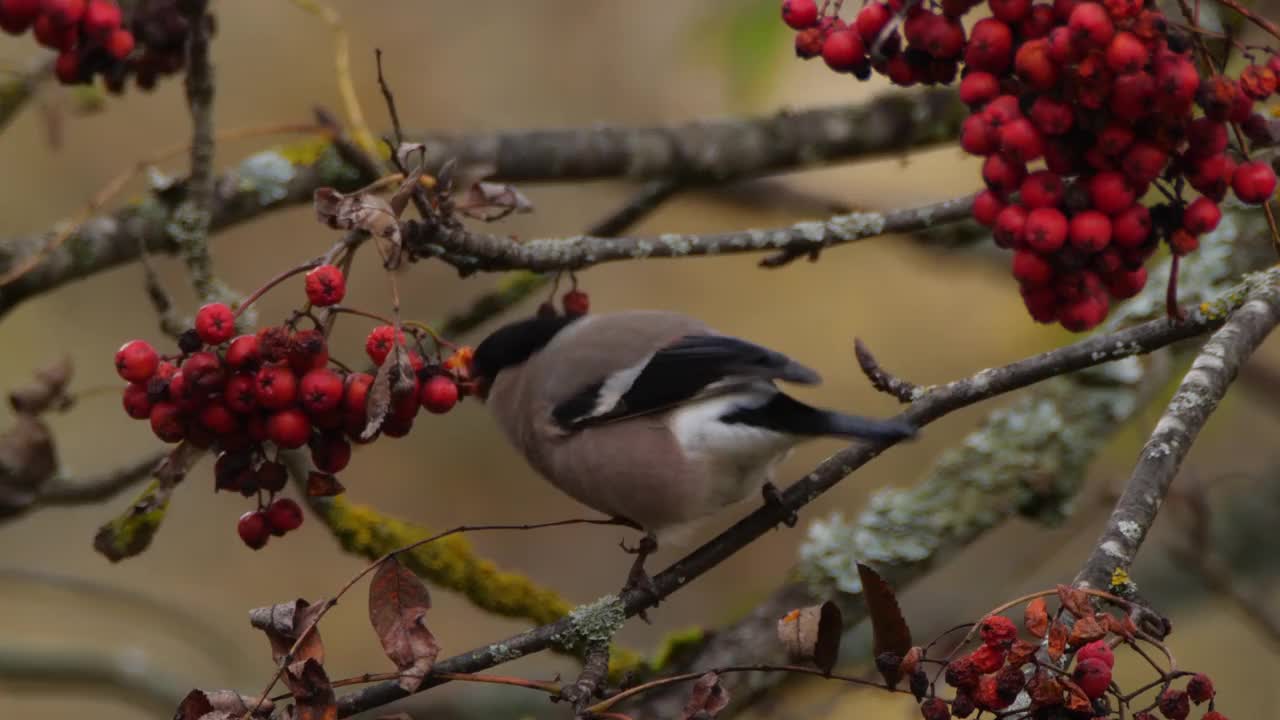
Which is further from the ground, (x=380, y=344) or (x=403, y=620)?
(x=380, y=344)

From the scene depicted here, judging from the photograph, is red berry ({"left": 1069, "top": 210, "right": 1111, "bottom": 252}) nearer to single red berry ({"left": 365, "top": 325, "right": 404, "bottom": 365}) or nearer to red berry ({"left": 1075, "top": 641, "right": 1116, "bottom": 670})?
red berry ({"left": 1075, "top": 641, "right": 1116, "bottom": 670})

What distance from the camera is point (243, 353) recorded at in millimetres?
1873

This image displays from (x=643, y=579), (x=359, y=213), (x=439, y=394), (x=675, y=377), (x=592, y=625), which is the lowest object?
(x=643, y=579)

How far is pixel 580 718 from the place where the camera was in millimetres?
1715

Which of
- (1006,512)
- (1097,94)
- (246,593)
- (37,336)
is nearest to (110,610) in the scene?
(246,593)

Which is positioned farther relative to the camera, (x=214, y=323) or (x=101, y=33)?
(x=101, y=33)

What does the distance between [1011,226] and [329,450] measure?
3.38 feet

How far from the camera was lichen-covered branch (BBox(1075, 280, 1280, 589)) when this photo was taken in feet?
5.61


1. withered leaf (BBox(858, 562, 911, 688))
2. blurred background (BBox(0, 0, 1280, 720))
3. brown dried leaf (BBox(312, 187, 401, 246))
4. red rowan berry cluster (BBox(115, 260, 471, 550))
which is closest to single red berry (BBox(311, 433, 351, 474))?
red rowan berry cluster (BBox(115, 260, 471, 550))

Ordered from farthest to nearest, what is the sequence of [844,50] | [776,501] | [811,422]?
1. [811,422]
2. [776,501]
3. [844,50]

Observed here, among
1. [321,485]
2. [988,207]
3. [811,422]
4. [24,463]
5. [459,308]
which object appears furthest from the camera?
[459,308]

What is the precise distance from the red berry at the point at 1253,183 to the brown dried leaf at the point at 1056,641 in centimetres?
58

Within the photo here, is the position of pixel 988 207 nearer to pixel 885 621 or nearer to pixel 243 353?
pixel 885 621

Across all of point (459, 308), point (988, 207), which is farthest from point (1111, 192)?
point (459, 308)
